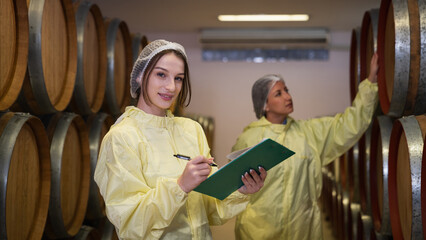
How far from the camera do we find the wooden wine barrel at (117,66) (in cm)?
360

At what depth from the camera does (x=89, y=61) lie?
10.9 feet

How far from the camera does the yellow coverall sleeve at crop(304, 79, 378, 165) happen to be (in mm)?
2893

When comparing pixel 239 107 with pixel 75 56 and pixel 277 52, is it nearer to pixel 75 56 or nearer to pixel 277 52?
pixel 277 52

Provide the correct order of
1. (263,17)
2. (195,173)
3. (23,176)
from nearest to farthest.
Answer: (195,173)
(23,176)
(263,17)

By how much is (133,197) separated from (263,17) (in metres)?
5.03

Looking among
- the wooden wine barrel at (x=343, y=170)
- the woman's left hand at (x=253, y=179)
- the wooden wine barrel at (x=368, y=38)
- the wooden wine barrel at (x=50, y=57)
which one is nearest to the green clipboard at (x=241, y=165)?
the woman's left hand at (x=253, y=179)

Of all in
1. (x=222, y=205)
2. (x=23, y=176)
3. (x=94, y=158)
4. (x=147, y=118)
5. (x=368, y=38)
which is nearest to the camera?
(x=147, y=118)

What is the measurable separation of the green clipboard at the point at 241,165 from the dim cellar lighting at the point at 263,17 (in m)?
4.73

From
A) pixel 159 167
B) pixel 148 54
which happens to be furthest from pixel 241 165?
pixel 148 54

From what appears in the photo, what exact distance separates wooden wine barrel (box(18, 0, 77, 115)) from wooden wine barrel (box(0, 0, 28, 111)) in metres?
0.15

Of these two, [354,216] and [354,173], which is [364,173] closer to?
[354,173]

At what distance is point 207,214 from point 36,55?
1.12 metres

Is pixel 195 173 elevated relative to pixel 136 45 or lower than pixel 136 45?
lower

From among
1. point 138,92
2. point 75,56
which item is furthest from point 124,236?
point 75,56
